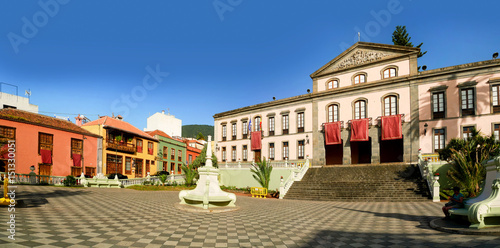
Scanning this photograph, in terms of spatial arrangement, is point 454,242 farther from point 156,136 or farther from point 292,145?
point 156,136

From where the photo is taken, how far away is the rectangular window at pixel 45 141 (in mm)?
28562

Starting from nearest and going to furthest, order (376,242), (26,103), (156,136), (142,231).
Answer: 1. (376,242)
2. (142,231)
3. (26,103)
4. (156,136)

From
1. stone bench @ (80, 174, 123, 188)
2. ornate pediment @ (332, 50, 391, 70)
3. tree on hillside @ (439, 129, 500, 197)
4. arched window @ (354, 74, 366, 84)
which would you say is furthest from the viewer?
arched window @ (354, 74, 366, 84)

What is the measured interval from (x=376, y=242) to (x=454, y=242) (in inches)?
58.8

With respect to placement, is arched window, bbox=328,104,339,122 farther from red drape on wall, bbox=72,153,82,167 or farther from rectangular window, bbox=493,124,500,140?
red drape on wall, bbox=72,153,82,167

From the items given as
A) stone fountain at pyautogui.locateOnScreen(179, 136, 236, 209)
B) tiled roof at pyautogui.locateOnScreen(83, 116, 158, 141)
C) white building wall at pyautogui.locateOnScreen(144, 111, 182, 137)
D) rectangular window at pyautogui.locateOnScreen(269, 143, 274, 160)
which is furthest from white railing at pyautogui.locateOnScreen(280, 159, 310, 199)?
white building wall at pyautogui.locateOnScreen(144, 111, 182, 137)

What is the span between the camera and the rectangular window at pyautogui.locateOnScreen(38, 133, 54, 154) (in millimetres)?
28562

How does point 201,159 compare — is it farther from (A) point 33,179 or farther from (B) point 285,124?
(A) point 33,179

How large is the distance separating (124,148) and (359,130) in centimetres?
2772

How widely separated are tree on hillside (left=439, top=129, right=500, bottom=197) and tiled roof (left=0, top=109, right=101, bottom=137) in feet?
107

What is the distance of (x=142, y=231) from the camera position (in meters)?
7.57

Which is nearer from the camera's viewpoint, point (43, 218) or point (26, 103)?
point (43, 218)

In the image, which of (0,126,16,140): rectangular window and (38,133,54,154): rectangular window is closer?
(0,126,16,140): rectangular window

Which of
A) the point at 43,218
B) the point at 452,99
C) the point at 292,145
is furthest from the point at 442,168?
the point at 43,218
